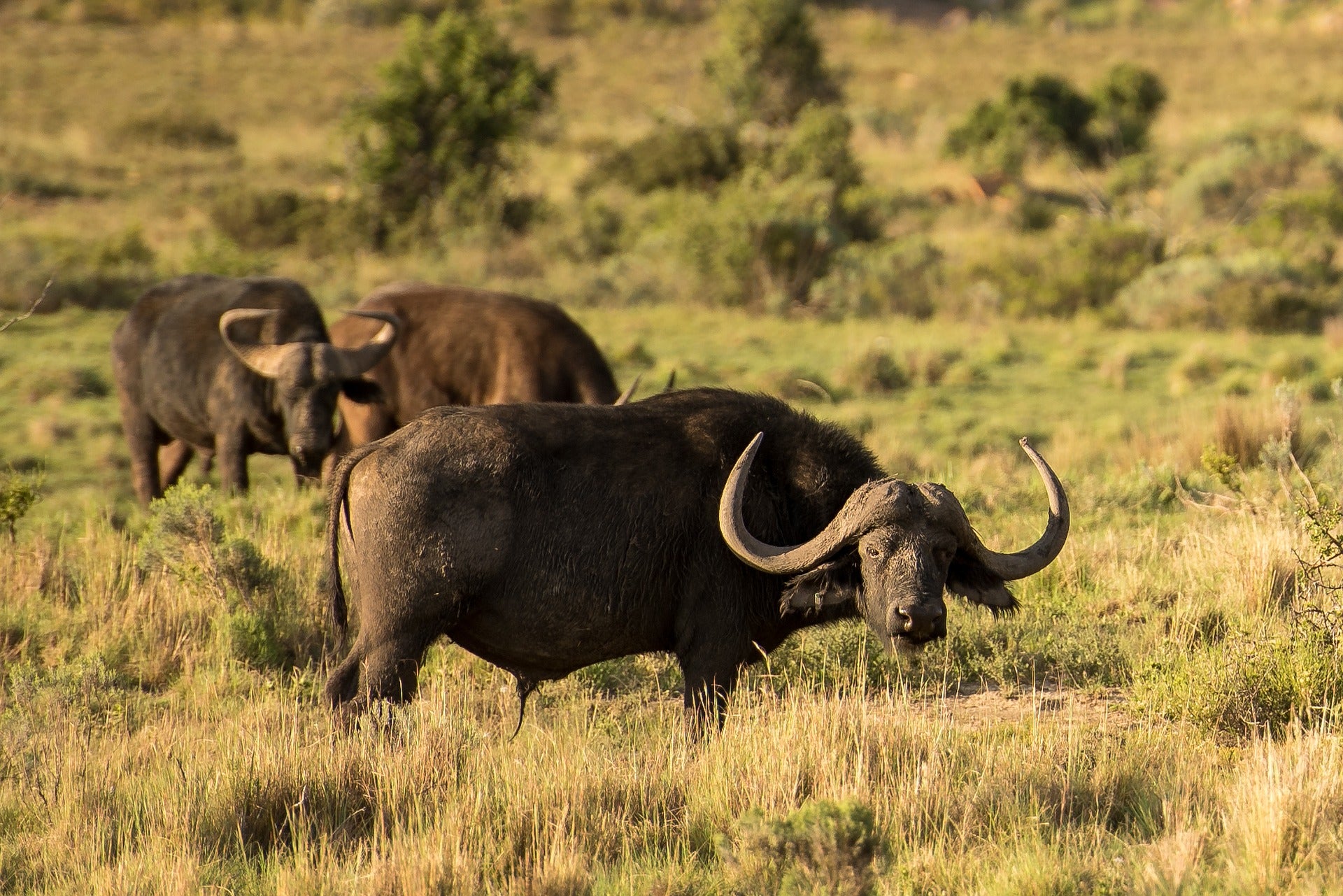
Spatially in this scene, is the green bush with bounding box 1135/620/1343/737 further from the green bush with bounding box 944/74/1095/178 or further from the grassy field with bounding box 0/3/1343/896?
the green bush with bounding box 944/74/1095/178

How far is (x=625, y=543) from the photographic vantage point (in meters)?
6.38

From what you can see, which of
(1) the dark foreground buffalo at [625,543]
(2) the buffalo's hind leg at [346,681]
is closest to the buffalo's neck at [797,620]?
(1) the dark foreground buffalo at [625,543]

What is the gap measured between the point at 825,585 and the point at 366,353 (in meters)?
5.66

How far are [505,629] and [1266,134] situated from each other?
134ft

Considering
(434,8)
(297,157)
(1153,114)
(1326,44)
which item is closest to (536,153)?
(297,157)

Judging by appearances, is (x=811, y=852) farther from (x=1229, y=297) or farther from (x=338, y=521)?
(x=1229, y=297)

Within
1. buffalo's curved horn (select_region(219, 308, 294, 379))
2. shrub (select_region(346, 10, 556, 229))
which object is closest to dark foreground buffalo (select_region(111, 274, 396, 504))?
buffalo's curved horn (select_region(219, 308, 294, 379))

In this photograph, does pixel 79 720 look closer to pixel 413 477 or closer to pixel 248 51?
pixel 413 477

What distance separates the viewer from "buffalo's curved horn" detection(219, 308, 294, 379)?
35.2 feet

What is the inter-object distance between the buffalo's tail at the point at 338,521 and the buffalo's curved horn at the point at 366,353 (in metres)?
4.06

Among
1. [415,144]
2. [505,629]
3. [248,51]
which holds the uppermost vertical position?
[248,51]

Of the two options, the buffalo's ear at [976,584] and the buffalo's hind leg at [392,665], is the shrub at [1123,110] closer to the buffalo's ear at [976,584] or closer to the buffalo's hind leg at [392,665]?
the buffalo's ear at [976,584]

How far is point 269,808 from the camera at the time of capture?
5.69 metres

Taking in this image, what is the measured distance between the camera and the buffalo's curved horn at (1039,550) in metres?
6.28
